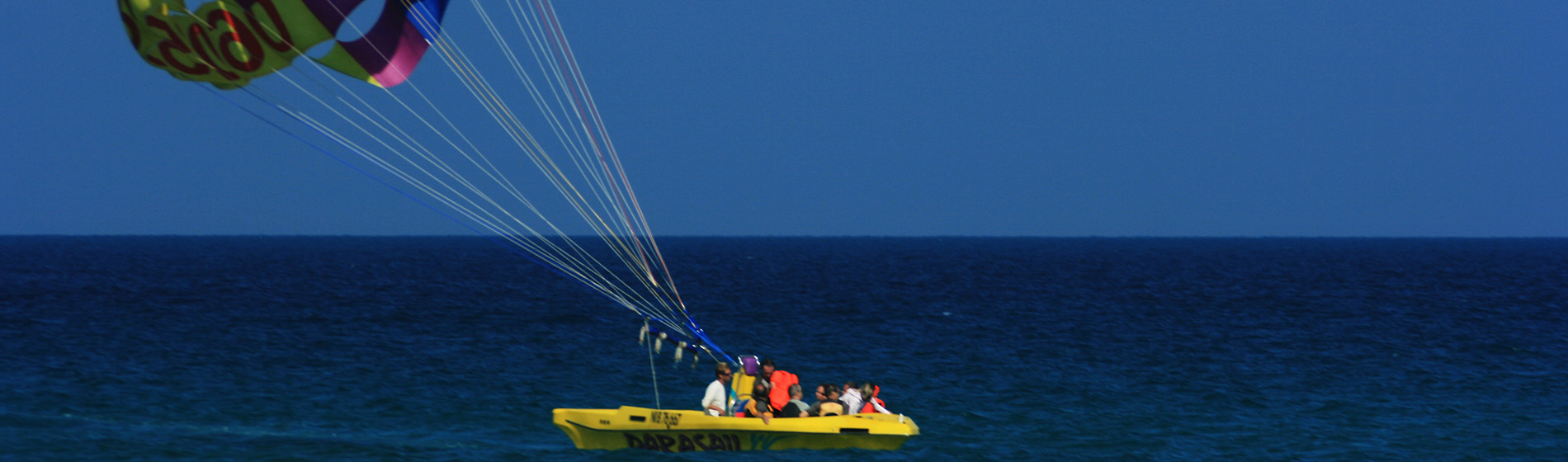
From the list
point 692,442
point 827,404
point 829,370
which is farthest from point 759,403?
point 829,370

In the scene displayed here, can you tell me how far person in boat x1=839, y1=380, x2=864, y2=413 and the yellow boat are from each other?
1.80 ft

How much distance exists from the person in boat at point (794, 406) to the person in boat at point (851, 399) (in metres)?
0.63

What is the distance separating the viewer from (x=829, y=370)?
109 feet

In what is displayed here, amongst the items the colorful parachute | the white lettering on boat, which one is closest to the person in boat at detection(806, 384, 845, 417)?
the white lettering on boat

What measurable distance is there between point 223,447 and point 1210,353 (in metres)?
26.7

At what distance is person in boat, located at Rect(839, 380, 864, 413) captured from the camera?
66.6ft

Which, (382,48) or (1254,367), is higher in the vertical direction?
(382,48)

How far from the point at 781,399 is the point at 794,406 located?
12.5 inches

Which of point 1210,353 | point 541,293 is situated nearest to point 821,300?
point 541,293

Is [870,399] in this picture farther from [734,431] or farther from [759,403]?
[734,431]

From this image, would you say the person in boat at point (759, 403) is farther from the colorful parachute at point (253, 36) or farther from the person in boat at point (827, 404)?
the colorful parachute at point (253, 36)

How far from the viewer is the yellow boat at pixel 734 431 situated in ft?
63.8

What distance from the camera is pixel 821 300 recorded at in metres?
60.2

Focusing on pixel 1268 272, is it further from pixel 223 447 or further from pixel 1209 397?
pixel 223 447
